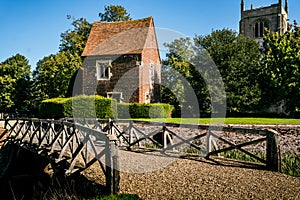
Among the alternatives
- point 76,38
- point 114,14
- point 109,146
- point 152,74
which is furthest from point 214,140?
point 114,14

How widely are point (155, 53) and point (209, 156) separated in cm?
2056

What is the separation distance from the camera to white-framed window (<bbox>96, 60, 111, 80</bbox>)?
25938 mm

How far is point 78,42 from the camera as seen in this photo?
105ft

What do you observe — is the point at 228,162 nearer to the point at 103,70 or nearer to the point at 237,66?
the point at 103,70

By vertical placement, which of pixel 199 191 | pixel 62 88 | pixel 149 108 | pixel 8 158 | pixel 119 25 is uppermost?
pixel 119 25

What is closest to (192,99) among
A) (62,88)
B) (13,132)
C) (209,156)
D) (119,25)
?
(119,25)

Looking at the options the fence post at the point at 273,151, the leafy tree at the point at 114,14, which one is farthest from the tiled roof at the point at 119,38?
the fence post at the point at 273,151

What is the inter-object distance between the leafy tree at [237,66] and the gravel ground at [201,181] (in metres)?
18.6

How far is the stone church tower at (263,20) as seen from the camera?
160 ft

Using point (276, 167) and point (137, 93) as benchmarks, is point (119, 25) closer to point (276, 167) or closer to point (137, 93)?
point (137, 93)

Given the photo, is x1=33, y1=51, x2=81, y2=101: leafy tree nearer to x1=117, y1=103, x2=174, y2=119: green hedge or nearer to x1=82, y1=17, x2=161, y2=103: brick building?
x1=82, y1=17, x2=161, y2=103: brick building

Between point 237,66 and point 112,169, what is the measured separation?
911 inches

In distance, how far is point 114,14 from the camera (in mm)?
37219

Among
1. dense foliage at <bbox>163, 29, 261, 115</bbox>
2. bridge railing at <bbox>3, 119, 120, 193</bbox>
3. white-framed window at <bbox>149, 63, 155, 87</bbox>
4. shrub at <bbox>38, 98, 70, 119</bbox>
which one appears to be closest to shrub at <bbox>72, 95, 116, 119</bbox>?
shrub at <bbox>38, 98, 70, 119</bbox>
